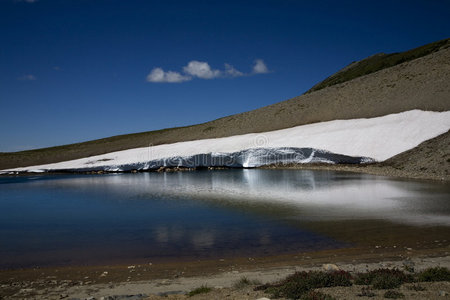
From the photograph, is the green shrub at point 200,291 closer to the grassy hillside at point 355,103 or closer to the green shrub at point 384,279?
the green shrub at point 384,279

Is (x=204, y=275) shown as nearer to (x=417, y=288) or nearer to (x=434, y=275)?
(x=417, y=288)

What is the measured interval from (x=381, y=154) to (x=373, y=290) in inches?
933

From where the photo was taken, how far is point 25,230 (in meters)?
12.3

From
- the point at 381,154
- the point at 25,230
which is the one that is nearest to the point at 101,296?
the point at 25,230

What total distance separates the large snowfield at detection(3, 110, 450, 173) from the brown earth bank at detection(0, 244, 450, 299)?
67.9 ft

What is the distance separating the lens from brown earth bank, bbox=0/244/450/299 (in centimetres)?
617

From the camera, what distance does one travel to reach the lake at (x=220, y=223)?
901 centimetres

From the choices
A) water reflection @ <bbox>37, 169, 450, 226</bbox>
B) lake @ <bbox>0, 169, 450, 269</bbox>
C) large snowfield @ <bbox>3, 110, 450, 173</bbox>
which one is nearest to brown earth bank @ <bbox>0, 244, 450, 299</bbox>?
lake @ <bbox>0, 169, 450, 269</bbox>

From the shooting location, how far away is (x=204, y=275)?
7.19 metres

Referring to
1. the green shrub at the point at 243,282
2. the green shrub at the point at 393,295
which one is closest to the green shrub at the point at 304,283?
the green shrub at the point at 243,282

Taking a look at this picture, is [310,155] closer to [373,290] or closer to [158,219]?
[158,219]

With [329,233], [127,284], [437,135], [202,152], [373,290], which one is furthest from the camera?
[202,152]

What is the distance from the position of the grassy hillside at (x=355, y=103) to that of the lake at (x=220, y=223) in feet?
61.2

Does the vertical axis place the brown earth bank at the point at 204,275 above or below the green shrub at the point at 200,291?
below
